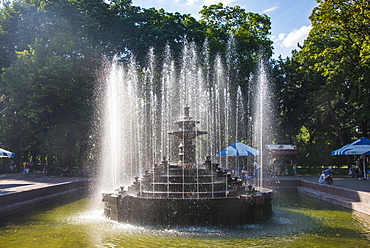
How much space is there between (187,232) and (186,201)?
3.06ft

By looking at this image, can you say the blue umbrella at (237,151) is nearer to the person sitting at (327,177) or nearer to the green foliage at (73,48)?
the person sitting at (327,177)

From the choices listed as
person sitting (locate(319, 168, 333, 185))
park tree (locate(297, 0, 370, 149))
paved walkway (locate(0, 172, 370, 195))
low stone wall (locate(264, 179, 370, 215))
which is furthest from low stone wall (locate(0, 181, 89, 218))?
park tree (locate(297, 0, 370, 149))

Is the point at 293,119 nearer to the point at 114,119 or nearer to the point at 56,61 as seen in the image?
the point at 114,119

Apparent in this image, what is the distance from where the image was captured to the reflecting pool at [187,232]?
8117 mm

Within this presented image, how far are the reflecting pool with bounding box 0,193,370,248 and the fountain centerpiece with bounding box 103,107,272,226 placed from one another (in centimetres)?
32

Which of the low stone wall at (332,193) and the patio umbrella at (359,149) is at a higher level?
the patio umbrella at (359,149)

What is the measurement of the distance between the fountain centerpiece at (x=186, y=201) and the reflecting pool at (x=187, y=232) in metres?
0.32

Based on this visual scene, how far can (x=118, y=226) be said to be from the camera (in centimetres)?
1003

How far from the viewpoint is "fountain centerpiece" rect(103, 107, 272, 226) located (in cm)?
980

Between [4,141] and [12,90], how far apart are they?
8.64 metres

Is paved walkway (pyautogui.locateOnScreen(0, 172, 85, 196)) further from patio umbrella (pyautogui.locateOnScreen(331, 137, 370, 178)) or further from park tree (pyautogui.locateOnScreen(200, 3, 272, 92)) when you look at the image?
patio umbrella (pyautogui.locateOnScreen(331, 137, 370, 178))

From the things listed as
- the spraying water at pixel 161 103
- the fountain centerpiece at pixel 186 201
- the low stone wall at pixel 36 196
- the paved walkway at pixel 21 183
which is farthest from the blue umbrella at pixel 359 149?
the paved walkway at pixel 21 183

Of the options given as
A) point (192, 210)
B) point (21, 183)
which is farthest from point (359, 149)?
point (21, 183)

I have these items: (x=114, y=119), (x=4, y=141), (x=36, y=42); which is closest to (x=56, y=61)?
(x=36, y=42)
